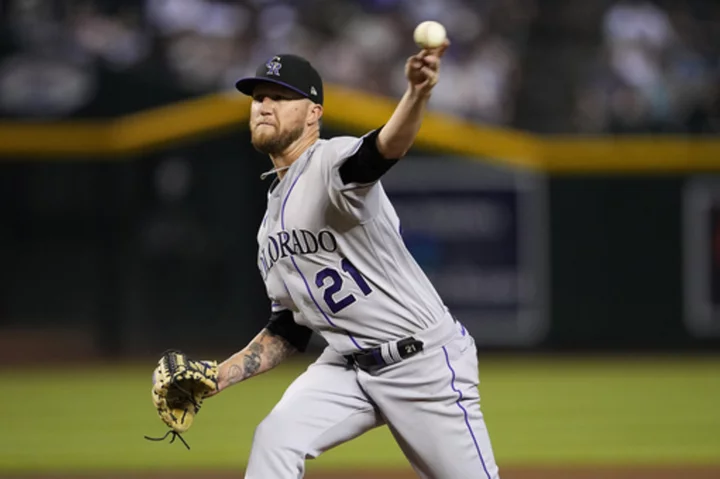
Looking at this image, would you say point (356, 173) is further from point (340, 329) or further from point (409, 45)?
point (409, 45)

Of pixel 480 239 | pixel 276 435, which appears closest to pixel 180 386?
pixel 276 435

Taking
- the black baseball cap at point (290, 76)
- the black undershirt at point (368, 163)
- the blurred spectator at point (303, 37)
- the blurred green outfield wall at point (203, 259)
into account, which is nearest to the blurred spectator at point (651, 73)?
the blurred green outfield wall at point (203, 259)

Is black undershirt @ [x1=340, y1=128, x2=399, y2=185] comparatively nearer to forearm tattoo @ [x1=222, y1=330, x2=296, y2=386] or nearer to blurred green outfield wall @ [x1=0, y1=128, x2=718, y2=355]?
forearm tattoo @ [x1=222, y1=330, x2=296, y2=386]

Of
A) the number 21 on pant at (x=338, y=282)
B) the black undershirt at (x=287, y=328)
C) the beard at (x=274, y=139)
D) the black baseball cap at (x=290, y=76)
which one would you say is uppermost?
the black baseball cap at (x=290, y=76)

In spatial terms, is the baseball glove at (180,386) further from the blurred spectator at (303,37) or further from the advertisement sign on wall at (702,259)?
the blurred spectator at (303,37)

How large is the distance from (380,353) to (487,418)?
178 inches

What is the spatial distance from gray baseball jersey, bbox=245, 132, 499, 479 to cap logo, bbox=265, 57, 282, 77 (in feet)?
0.86

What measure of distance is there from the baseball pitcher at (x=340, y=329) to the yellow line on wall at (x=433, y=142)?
6.89 metres

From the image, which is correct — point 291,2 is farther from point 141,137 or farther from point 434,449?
point 434,449

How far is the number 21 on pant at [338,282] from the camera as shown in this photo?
371 cm

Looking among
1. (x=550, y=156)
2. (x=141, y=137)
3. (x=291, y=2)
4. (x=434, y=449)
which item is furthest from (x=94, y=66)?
(x=434, y=449)

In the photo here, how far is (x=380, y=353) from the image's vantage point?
3.77 m

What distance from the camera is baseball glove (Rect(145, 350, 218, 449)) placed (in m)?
3.71

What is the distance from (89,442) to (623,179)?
18.7 ft
